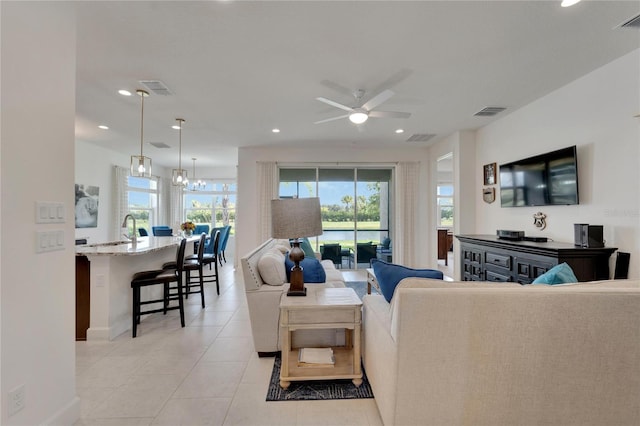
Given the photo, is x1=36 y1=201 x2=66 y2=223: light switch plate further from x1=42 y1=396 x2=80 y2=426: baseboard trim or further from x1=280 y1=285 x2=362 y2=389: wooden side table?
x1=280 y1=285 x2=362 y2=389: wooden side table

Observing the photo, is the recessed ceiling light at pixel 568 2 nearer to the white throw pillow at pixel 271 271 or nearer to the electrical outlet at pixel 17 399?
the white throw pillow at pixel 271 271

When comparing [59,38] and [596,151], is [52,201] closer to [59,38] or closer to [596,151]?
[59,38]

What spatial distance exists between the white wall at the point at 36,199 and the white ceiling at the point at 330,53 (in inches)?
30.3

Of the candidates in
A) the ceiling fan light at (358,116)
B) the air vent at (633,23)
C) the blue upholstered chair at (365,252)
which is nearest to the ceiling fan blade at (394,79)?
the ceiling fan light at (358,116)

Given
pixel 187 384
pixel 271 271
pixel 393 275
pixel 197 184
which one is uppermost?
pixel 197 184

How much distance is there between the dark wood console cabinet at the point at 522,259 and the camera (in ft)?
9.30

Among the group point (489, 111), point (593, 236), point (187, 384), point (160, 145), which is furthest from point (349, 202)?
point (187, 384)

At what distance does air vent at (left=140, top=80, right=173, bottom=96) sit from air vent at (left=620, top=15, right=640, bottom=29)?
168 inches

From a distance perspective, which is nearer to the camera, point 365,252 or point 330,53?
point 330,53

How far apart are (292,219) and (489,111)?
3.63 meters

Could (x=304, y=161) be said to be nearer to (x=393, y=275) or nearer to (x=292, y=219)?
(x=292, y=219)

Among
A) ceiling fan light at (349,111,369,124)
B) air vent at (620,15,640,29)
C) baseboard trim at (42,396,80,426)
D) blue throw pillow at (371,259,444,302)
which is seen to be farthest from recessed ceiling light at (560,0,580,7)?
baseboard trim at (42,396,80,426)

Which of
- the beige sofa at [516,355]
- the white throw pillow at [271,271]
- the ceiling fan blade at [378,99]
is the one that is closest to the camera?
the beige sofa at [516,355]

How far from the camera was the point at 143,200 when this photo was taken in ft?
28.1
